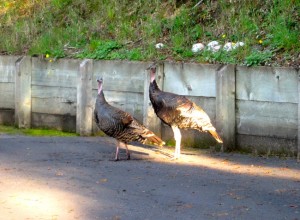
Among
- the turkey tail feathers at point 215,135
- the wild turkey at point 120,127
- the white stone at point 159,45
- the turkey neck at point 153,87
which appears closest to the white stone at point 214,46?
the white stone at point 159,45

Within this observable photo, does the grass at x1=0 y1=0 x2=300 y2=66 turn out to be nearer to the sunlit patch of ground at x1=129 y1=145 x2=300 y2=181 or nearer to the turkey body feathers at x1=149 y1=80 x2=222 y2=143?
the turkey body feathers at x1=149 y1=80 x2=222 y2=143

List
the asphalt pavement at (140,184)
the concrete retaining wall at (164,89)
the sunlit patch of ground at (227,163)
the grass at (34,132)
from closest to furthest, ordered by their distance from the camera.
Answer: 1. the asphalt pavement at (140,184)
2. the sunlit patch of ground at (227,163)
3. the concrete retaining wall at (164,89)
4. the grass at (34,132)

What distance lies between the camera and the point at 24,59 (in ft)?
58.6

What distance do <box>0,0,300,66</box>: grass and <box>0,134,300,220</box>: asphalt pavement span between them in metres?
2.04

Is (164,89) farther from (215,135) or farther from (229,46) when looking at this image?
(215,135)

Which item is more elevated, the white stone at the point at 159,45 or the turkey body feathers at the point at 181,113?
the white stone at the point at 159,45

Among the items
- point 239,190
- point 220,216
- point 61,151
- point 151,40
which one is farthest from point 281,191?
point 151,40

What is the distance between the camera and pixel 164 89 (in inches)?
617

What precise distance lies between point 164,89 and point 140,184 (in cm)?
464

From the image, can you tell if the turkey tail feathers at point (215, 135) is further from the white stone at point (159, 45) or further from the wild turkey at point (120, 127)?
the white stone at point (159, 45)

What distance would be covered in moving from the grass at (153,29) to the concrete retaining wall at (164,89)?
1.33 feet

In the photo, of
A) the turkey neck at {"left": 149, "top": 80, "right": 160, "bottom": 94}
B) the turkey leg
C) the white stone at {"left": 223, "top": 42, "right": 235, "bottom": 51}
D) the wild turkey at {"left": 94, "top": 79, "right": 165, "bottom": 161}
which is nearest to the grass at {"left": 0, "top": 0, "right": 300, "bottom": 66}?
the white stone at {"left": 223, "top": 42, "right": 235, "bottom": 51}

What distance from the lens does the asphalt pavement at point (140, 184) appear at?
952 centimetres

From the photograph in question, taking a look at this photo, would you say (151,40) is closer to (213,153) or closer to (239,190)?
(213,153)
